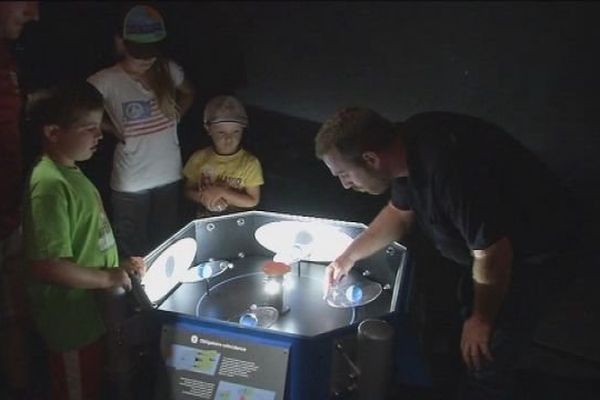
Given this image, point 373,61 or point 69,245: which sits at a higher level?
point 373,61

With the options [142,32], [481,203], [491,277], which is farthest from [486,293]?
[142,32]

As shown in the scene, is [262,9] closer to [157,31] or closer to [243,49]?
[243,49]

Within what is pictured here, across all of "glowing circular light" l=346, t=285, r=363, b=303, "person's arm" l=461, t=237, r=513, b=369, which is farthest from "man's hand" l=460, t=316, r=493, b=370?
"glowing circular light" l=346, t=285, r=363, b=303

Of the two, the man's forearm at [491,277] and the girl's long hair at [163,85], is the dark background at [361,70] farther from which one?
the man's forearm at [491,277]

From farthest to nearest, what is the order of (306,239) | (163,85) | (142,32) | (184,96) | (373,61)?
(373,61)
(184,96)
(163,85)
(142,32)
(306,239)

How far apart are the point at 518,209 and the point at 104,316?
4.22 ft

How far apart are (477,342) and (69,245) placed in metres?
1.22

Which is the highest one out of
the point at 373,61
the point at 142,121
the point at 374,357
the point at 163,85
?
the point at 373,61

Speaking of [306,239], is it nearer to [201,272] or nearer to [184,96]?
[201,272]

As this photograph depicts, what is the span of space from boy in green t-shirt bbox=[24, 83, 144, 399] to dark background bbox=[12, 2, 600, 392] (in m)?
1.03

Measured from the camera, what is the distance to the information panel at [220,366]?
186 cm

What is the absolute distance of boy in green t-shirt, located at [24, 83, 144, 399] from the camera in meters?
1.78

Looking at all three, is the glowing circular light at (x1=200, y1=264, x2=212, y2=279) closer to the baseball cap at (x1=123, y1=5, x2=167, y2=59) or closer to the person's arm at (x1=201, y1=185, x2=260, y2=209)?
the person's arm at (x1=201, y1=185, x2=260, y2=209)

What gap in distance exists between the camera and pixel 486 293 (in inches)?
71.6
